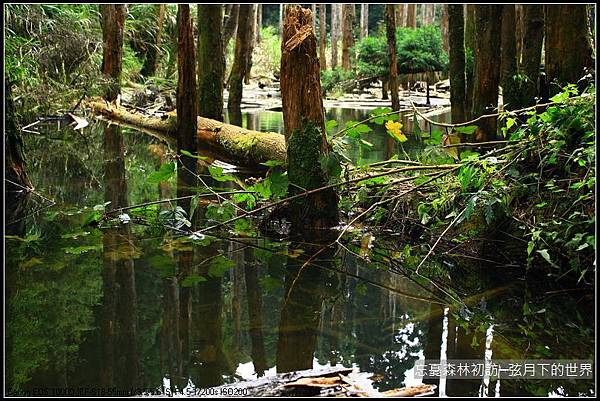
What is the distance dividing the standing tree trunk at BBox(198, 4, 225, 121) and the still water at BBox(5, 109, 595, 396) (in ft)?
17.7

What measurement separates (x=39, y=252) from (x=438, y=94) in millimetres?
21141

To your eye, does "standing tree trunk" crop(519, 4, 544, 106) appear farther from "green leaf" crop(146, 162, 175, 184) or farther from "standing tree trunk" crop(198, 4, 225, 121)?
"standing tree trunk" crop(198, 4, 225, 121)

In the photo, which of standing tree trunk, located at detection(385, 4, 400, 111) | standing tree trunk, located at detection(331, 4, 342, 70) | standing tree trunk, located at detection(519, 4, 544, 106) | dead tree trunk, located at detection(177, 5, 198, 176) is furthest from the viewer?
standing tree trunk, located at detection(331, 4, 342, 70)

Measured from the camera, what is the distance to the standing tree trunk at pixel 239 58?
1636cm

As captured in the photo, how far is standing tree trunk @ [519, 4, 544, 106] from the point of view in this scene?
6.64 metres

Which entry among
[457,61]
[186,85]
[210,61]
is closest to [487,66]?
[457,61]

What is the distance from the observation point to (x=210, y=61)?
10234 mm

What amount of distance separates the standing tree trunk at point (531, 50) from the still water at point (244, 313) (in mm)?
2576

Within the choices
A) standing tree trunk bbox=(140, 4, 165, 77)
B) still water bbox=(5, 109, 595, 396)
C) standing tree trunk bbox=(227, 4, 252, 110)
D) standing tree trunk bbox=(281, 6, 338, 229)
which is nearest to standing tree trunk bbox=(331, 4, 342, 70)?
standing tree trunk bbox=(140, 4, 165, 77)

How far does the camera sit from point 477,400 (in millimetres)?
2525

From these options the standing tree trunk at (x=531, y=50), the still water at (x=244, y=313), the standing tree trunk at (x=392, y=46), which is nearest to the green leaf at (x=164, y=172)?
the still water at (x=244, y=313)

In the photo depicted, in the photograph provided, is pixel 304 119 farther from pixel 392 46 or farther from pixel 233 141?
pixel 392 46

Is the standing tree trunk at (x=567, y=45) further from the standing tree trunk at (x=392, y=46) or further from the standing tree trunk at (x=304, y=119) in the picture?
the standing tree trunk at (x=392, y=46)

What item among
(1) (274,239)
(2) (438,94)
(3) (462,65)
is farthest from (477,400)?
(2) (438,94)
